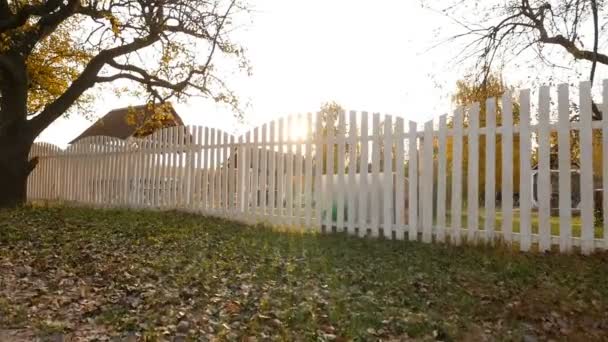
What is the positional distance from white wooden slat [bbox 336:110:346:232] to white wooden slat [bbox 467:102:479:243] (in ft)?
7.05

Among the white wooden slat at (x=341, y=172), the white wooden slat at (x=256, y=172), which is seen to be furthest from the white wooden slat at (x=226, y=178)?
the white wooden slat at (x=341, y=172)

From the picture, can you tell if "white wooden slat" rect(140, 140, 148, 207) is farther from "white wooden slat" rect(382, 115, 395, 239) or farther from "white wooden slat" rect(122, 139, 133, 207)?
"white wooden slat" rect(382, 115, 395, 239)

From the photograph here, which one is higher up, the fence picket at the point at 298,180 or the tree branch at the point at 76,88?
the tree branch at the point at 76,88

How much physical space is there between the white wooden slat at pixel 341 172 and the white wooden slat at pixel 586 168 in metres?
3.54

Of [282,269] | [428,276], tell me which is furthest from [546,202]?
[282,269]

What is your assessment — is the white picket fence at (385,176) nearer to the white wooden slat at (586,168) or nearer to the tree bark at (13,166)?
the white wooden slat at (586,168)

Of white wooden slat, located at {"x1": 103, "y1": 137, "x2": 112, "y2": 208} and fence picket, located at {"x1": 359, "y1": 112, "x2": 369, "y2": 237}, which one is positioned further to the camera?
white wooden slat, located at {"x1": 103, "y1": 137, "x2": 112, "y2": 208}

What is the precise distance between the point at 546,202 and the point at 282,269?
3.29 m

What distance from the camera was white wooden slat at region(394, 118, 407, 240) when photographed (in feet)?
25.3

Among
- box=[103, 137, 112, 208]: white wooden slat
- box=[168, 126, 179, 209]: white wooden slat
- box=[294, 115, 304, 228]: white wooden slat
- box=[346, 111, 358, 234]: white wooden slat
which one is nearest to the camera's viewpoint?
box=[346, 111, 358, 234]: white wooden slat

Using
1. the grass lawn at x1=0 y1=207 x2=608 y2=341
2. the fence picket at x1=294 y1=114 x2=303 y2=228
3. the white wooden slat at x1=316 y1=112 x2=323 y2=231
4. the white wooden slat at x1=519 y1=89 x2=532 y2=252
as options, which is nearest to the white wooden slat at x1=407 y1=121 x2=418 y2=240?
the grass lawn at x1=0 y1=207 x2=608 y2=341

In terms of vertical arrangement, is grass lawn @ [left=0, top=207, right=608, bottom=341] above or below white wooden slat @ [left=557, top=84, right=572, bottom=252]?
below

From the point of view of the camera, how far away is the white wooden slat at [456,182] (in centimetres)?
706

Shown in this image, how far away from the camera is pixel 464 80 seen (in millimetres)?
10250
